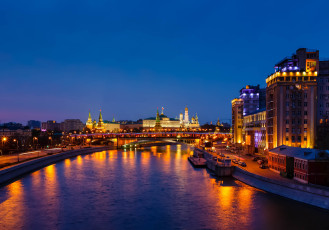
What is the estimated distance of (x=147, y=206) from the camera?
3541cm

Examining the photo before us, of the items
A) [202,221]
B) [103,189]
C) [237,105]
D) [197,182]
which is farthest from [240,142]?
[202,221]

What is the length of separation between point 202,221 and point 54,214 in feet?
50.5

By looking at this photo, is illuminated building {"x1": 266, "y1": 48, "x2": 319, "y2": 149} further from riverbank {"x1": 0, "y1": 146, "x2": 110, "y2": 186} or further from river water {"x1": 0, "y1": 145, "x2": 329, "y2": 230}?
riverbank {"x1": 0, "y1": 146, "x2": 110, "y2": 186}

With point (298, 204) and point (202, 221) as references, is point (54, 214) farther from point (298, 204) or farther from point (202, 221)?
point (298, 204)

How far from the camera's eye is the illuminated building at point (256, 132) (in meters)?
74.1

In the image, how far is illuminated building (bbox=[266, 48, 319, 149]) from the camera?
206ft

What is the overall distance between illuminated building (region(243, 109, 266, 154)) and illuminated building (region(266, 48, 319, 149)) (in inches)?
369

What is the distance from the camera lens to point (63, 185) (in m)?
46.9

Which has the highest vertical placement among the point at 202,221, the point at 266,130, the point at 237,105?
the point at 237,105

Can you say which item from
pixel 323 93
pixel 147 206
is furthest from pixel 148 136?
pixel 147 206

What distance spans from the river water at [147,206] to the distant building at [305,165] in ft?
16.3

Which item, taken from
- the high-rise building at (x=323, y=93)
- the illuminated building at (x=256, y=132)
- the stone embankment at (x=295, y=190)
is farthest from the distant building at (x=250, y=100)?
the stone embankment at (x=295, y=190)

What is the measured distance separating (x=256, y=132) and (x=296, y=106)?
19954mm

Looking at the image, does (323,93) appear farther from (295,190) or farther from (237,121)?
(237,121)
